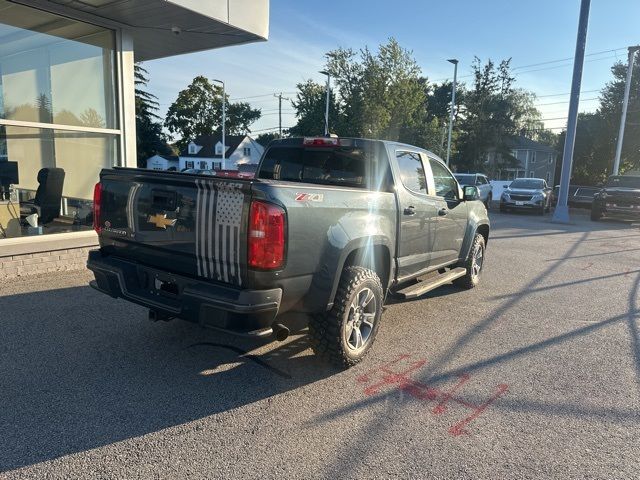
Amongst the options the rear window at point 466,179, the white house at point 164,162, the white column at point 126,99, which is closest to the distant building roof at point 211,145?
the white house at point 164,162

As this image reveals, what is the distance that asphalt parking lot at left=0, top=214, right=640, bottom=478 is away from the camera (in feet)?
8.96

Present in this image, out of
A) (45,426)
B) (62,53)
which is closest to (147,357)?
(45,426)

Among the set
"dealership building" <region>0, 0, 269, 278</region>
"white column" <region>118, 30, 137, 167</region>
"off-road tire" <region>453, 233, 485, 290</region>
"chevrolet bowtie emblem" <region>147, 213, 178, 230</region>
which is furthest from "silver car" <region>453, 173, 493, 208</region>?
"chevrolet bowtie emblem" <region>147, 213, 178, 230</region>

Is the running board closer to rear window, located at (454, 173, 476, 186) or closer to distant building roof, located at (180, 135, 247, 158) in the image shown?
rear window, located at (454, 173, 476, 186)

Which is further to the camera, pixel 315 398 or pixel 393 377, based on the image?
pixel 393 377

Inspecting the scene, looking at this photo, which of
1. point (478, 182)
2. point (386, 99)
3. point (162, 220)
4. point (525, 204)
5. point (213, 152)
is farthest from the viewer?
point (213, 152)

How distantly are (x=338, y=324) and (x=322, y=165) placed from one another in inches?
73.5

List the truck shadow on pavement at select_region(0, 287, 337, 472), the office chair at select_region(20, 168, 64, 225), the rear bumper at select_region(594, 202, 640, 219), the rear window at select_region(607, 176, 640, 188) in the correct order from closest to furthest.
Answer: the truck shadow on pavement at select_region(0, 287, 337, 472) → the office chair at select_region(20, 168, 64, 225) → the rear bumper at select_region(594, 202, 640, 219) → the rear window at select_region(607, 176, 640, 188)

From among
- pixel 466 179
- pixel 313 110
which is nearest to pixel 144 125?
pixel 313 110

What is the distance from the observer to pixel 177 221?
11.4 feet

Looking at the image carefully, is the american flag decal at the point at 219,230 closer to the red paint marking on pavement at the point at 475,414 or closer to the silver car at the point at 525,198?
the red paint marking on pavement at the point at 475,414

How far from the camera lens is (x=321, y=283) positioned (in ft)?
11.6

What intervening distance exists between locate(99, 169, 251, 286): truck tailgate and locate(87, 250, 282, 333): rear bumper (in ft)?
0.29

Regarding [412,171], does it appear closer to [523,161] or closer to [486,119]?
[486,119]
